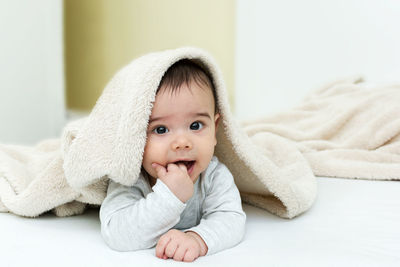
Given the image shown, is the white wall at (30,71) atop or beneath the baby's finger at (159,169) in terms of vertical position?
beneath

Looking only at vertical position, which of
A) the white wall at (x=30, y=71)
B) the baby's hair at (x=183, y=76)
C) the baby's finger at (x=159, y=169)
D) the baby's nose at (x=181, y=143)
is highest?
the baby's hair at (x=183, y=76)

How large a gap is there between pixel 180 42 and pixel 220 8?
32 cm

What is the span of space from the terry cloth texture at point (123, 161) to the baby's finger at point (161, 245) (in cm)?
11

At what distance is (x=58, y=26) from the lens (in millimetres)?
2363

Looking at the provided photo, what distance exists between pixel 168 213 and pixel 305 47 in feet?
4.79

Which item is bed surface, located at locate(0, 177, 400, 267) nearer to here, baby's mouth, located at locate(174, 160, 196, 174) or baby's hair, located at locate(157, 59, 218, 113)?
baby's mouth, located at locate(174, 160, 196, 174)

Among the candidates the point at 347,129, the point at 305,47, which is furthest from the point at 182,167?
the point at 305,47

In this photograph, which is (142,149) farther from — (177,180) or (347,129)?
(347,129)

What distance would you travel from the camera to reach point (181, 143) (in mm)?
676

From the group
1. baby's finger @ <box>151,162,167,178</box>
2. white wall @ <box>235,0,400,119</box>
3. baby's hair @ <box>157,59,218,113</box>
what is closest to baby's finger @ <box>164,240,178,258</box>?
baby's finger @ <box>151,162,167,178</box>

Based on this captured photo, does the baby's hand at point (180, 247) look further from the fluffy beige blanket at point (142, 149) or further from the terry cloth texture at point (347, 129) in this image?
the terry cloth texture at point (347, 129)

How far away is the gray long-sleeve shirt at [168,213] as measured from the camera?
651 millimetres

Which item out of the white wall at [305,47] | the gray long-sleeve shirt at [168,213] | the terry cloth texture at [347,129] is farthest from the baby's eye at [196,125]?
the white wall at [305,47]

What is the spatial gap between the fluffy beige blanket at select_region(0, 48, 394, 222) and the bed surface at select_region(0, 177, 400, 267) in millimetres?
37
